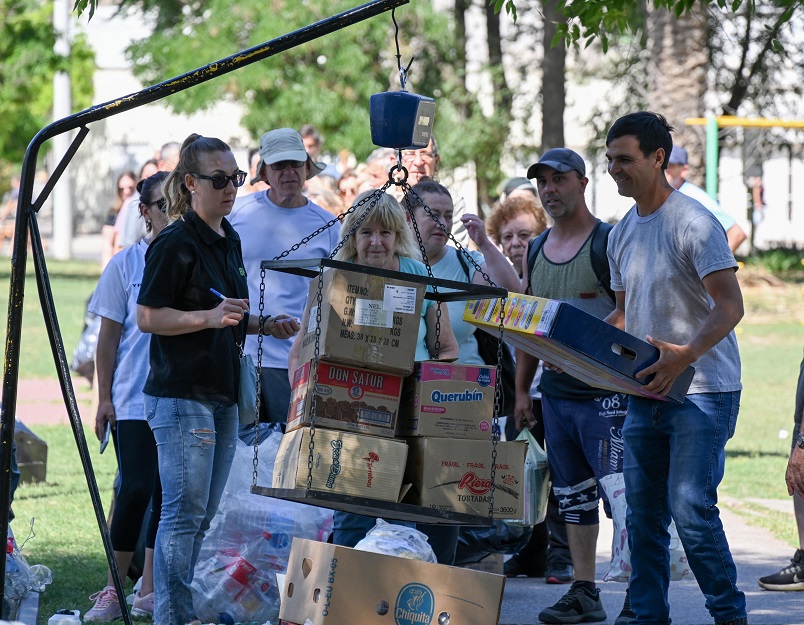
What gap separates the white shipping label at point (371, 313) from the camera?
15.1 ft

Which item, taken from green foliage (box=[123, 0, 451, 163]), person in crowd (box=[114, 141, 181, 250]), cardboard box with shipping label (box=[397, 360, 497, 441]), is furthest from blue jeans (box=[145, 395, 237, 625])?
green foliage (box=[123, 0, 451, 163])

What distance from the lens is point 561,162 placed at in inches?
243

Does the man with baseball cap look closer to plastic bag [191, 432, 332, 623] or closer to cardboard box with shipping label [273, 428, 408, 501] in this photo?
plastic bag [191, 432, 332, 623]

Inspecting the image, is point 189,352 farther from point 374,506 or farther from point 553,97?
point 553,97

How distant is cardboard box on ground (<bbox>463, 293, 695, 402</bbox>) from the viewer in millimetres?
4652

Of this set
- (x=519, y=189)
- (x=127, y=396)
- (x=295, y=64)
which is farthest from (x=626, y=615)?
(x=295, y=64)

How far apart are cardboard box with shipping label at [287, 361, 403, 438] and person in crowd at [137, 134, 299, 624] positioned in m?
0.54

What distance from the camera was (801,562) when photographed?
669 cm

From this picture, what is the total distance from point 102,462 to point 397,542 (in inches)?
241

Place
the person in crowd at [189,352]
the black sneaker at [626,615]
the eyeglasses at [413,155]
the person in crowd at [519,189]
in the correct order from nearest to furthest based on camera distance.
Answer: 1. the person in crowd at [189,352]
2. the black sneaker at [626,615]
3. the eyeglasses at [413,155]
4. the person in crowd at [519,189]

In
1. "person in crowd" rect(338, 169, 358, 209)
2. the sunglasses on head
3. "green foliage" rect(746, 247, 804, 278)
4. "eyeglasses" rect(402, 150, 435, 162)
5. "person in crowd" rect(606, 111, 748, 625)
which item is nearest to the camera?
"person in crowd" rect(606, 111, 748, 625)

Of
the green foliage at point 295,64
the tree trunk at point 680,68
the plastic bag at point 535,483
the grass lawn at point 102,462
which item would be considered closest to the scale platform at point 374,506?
the plastic bag at point 535,483

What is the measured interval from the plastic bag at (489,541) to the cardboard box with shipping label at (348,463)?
1885 millimetres

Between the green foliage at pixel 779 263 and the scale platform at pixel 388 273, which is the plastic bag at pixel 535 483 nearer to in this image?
the scale platform at pixel 388 273
